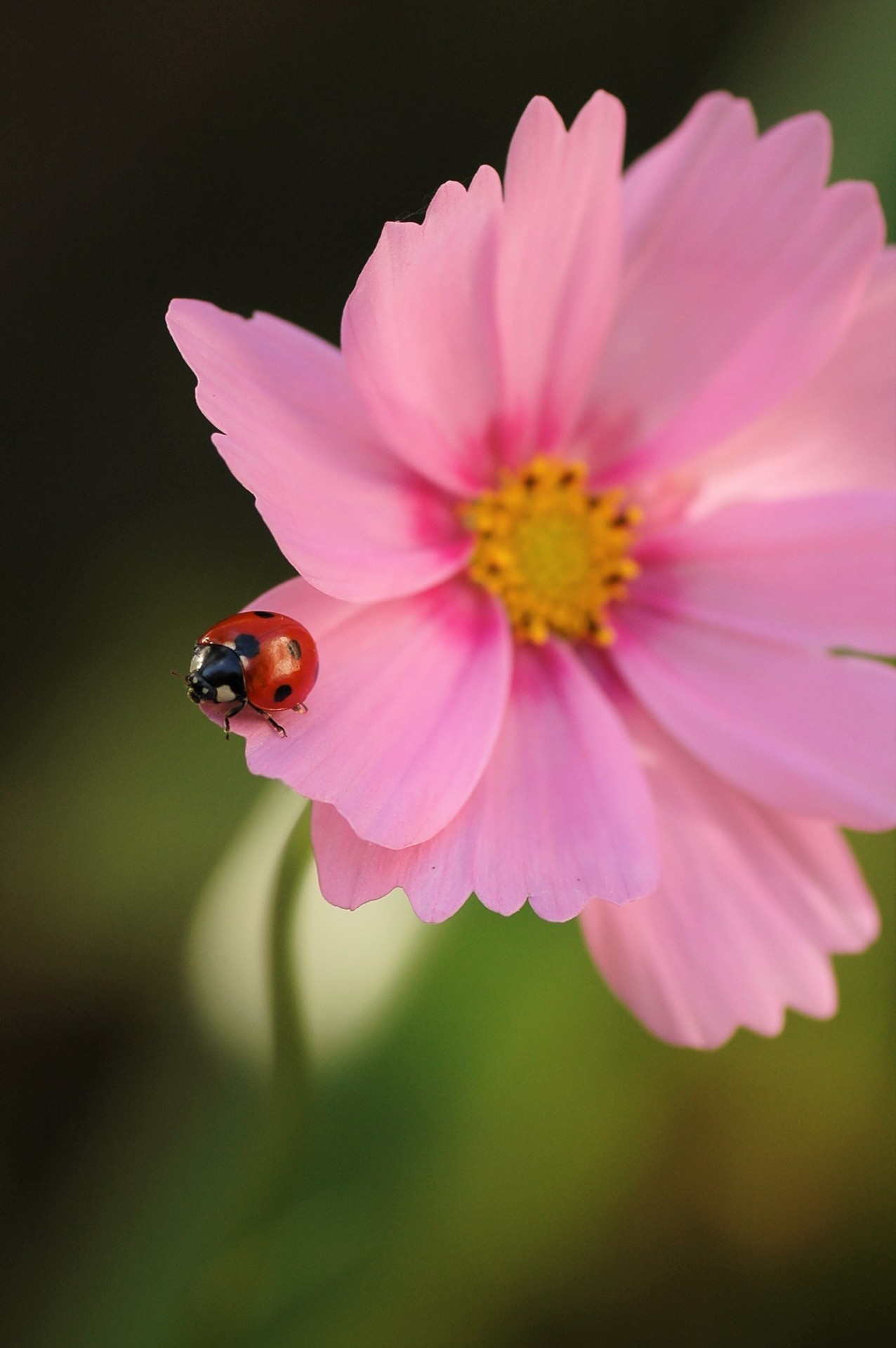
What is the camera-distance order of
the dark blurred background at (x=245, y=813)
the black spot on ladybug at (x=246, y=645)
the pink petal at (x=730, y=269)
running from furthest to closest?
the dark blurred background at (x=245, y=813)
the pink petal at (x=730, y=269)
the black spot on ladybug at (x=246, y=645)

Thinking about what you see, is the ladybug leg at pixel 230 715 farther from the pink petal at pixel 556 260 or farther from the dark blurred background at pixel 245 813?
the dark blurred background at pixel 245 813

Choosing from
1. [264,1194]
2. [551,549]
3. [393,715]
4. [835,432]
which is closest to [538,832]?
[393,715]

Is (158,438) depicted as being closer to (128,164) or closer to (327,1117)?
(128,164)

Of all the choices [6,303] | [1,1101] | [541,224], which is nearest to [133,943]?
[1,1101]

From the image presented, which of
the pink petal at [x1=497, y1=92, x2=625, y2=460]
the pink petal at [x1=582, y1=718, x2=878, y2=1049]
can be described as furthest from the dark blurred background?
the pink petal at [x1=497, y1=92, x2=625, y2=460]

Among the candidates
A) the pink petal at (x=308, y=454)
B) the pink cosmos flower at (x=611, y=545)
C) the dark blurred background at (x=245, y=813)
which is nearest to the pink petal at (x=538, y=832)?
the pink cosmos flower at (x=611, y=545)

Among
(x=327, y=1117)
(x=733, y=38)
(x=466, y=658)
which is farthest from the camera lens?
(x=733, y=38)

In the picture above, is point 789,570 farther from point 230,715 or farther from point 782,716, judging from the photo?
→ point 230,715
